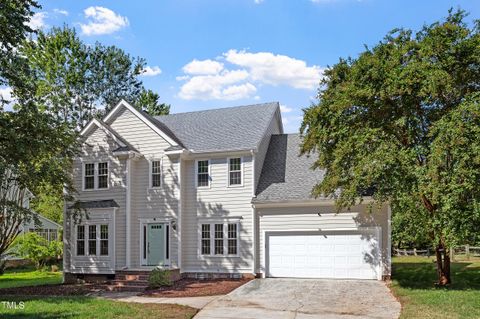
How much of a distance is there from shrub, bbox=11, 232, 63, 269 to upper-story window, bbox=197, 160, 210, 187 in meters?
14.0

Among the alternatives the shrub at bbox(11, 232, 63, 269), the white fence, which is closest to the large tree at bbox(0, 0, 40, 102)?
the shrub at bbox(11, 232, 63, 269)

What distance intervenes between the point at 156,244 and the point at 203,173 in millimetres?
4136

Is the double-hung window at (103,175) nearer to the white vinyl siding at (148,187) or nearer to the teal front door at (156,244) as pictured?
the white vinyl siding at (148,187)

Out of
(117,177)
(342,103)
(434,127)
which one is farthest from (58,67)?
(434,127)

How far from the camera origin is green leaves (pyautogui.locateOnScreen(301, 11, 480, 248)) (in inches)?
623

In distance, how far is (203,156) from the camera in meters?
23.9

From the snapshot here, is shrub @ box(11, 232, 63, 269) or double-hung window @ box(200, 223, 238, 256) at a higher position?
double-hung window @ box(200, 223, 238, 256)

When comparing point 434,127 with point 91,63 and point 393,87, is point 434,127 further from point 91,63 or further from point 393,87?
point 91,63

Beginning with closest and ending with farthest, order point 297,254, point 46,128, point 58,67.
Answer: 1. point 46,128
2. point 297,254
3. point 58,67

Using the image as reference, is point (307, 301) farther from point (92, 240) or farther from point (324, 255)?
point (92, 240)

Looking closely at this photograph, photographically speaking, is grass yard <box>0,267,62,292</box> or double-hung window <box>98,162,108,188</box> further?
double-hung window <box>98,162,108,188</box>

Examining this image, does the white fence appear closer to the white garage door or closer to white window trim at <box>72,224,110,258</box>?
the white garage door

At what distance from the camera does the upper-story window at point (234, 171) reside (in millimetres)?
23359

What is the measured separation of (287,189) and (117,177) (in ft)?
28.1
